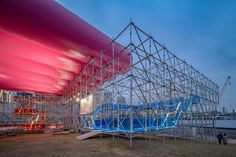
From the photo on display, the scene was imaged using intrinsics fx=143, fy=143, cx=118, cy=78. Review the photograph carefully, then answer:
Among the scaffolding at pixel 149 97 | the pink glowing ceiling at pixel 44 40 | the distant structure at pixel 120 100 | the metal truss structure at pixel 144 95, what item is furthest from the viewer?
the distant structure at pixel 120 100

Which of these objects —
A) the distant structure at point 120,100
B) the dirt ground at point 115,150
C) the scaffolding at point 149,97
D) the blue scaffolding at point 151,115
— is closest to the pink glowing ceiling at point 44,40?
the scaffolding at point 149,97

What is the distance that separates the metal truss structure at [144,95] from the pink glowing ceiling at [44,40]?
3.54 feet

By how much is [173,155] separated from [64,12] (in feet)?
26.1

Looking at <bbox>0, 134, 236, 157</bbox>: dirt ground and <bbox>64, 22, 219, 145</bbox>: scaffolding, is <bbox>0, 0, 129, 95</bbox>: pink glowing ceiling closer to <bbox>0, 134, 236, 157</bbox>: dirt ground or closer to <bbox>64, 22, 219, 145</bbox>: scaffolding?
<bbox>64, 22, 219, 145</bbox>: scaffolding

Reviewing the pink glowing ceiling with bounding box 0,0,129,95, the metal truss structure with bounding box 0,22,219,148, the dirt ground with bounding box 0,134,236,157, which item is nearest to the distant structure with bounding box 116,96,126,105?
the metal truss structure with bounding box 0,22,219,148

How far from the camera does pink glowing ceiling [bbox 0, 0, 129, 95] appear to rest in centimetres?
595

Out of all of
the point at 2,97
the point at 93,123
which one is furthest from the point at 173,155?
the point at 2,97

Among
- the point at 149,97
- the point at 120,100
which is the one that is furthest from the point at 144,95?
the point at 120,100

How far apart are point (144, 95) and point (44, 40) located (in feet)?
20.5

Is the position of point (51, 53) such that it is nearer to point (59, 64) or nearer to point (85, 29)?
point (59, 64)

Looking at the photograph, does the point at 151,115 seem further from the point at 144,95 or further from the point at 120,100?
the point at 120,100

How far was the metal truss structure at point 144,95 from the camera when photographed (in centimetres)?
840

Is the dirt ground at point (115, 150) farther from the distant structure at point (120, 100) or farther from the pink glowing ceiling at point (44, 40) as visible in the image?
the pink glowing ceiling at point (44, 40)

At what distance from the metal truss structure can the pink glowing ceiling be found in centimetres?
108
